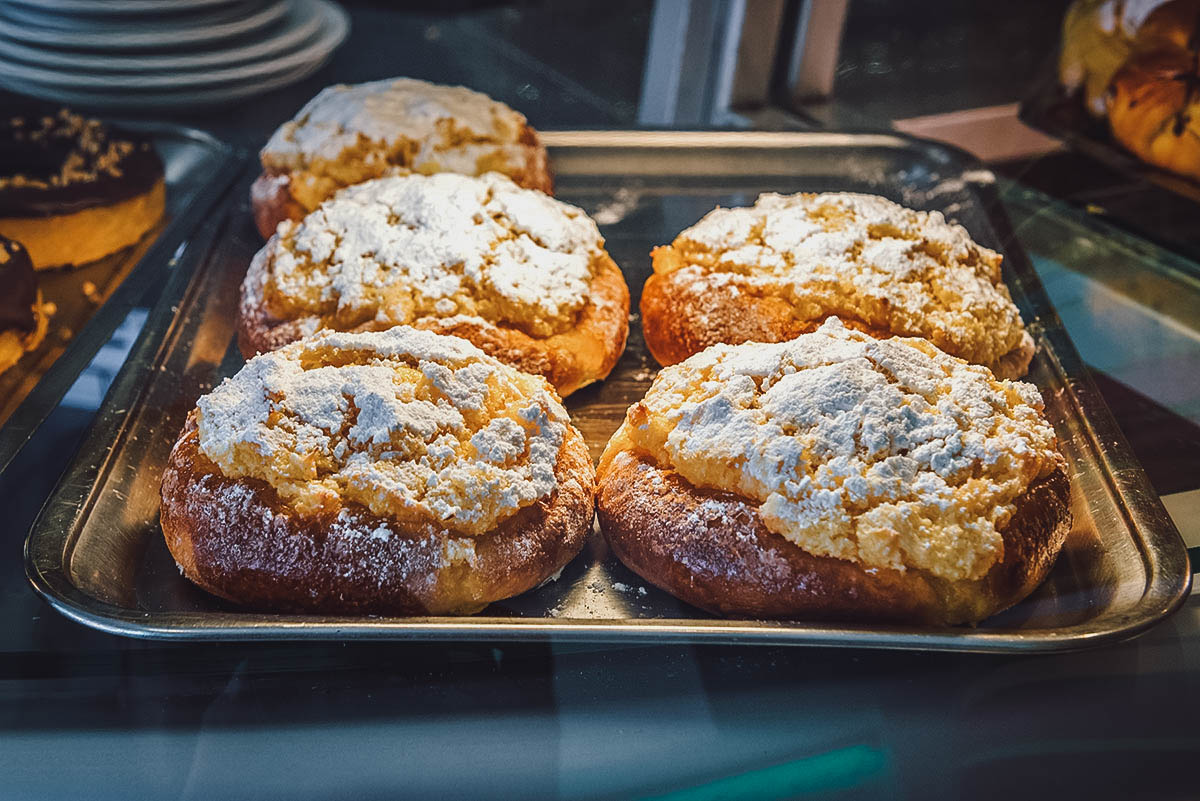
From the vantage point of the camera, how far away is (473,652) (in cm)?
113

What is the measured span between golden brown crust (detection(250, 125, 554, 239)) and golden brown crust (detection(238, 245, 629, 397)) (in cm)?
21

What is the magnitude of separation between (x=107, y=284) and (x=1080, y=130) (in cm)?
197

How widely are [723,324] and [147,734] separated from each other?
3.31ft

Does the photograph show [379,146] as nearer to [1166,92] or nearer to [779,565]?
[779,565]

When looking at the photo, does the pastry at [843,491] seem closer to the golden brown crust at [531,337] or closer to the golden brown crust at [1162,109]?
the golden brown crust at [531,337]

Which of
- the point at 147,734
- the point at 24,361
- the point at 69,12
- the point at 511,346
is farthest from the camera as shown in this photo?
the point at 69,12

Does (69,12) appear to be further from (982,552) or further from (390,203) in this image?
(982,552)

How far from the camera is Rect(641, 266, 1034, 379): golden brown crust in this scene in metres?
1.59

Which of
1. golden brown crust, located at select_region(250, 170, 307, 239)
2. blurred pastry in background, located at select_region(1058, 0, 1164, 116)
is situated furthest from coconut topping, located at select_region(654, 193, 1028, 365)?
golden brown crust, located at select_region(250, 170, 307, 239)

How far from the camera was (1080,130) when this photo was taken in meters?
2.06

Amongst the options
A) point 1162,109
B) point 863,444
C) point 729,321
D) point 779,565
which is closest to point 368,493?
point 779,565

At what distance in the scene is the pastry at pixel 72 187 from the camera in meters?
1.89

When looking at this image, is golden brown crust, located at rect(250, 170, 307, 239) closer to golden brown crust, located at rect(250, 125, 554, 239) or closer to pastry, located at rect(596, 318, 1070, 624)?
golden brown crust, located at rect(250, 125, 554, 239)

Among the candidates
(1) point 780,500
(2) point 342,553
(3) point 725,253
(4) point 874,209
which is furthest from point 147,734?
(4) point 874,209
